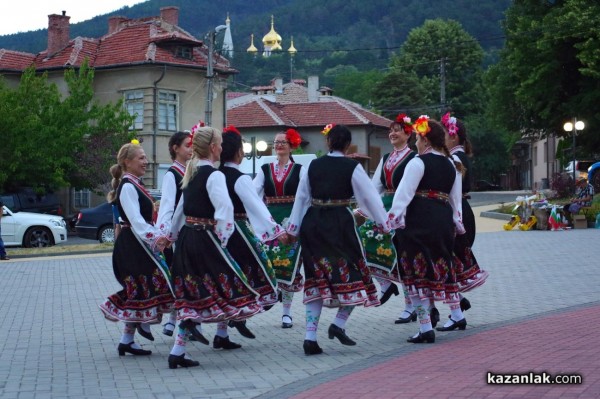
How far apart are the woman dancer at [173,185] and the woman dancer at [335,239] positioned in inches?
41.4

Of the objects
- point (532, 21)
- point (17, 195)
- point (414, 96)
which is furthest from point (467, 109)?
point (17, 195)

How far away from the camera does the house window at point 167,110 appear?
4972cm

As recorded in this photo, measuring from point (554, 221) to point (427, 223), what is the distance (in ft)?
69.3

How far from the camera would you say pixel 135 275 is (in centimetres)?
988

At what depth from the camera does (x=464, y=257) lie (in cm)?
1130

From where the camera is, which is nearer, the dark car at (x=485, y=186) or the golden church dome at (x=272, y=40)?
the dark car at (x=485, y=186)

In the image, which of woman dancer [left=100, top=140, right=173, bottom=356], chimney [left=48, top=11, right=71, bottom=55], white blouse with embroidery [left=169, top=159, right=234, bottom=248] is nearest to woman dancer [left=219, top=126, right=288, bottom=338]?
white blouse with embroidery [left=169, top=159, right=234, bottom=248]

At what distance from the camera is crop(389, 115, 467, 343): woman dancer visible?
10.3m

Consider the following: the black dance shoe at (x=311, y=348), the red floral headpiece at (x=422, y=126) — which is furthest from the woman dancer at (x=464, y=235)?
the black dance shoe at (x=311, y=348)

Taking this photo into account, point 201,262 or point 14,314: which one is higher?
point 201,262

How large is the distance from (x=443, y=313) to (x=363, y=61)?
510 ft

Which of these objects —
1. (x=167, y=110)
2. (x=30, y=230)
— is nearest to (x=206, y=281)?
(x=30, y=230)

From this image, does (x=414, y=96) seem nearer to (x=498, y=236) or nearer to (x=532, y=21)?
(x=532, y=21)

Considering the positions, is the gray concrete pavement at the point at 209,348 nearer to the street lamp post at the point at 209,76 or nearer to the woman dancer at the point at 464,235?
the woman dancer at the point at 464,235
